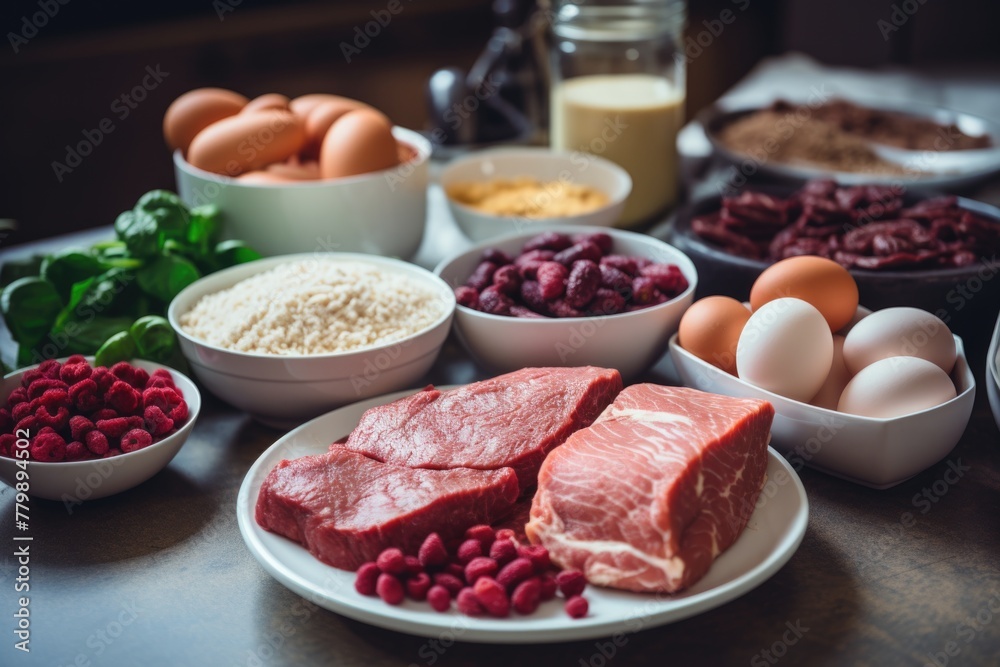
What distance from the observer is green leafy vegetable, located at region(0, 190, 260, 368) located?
4.94ft

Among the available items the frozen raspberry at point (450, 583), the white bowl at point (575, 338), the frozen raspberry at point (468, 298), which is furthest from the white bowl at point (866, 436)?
the frozen raspberry at point (450, 583)

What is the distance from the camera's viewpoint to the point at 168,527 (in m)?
1.23

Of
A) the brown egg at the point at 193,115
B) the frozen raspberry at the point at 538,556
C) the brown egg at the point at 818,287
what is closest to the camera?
the frozen raspberry at the point at 538,556

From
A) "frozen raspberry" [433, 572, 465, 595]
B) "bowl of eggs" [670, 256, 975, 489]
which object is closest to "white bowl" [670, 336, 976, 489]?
"bowl of eggs" [670, 256, 975, 489]

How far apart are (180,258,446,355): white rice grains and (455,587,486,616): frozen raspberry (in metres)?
0.49

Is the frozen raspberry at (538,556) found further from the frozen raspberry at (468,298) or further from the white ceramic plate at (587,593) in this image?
the frozen raspberry at (468,298)

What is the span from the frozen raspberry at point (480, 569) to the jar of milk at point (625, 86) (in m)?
1.29

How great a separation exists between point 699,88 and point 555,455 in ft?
14.3

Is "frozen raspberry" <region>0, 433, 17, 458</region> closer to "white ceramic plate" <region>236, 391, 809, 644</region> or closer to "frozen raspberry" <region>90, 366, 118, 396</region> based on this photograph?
"frozen raspberry" <region>90, 366, 118, 396</region>

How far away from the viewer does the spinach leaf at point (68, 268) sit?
157 cm

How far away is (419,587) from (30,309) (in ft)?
2.97

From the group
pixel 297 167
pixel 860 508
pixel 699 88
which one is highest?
pixel 297 167

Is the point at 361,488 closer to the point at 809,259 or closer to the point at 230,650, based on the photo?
the point at 230,650

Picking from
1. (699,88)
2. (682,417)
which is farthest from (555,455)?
(699,88)
